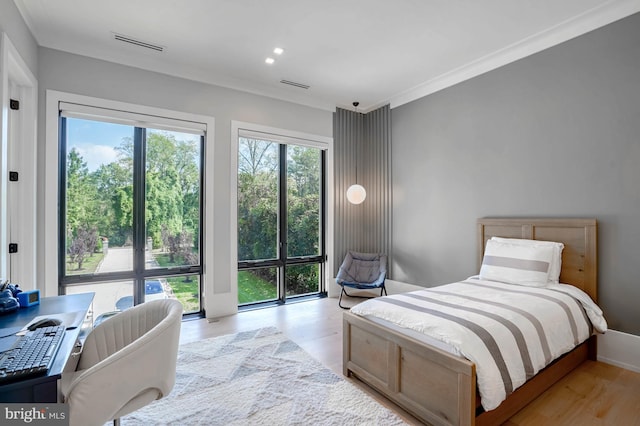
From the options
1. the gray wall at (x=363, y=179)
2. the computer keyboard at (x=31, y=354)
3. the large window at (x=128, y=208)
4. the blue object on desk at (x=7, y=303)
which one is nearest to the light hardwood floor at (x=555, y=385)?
the large window at (x=128, y=208)

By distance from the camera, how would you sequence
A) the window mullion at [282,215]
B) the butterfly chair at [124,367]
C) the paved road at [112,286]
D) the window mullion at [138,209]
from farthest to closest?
the window mullion at [282,215] < the window mullion at [138,209] < the paved road at [112,286] < the butterfly chair at [124,367]

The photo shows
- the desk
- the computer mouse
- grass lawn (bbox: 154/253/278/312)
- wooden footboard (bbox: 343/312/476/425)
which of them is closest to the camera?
the desk

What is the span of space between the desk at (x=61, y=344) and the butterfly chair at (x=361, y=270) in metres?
3.09

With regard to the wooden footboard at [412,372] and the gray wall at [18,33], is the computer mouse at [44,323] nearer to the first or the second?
the wooden footboard at [412,372]

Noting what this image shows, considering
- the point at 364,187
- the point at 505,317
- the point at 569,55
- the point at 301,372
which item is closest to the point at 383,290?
the point at 364,187

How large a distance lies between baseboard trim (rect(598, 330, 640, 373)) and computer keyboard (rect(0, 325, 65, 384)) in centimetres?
382

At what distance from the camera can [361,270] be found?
4707 mm

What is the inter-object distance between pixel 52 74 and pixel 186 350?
299 centimetres

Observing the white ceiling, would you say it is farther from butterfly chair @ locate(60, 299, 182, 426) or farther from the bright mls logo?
the bright mls logo

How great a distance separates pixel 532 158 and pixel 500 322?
2.06m

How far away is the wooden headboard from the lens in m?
2.79

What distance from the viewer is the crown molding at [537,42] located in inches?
104

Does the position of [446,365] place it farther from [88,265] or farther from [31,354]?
[88,265]

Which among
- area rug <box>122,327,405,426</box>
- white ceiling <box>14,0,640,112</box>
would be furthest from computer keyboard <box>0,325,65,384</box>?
white ceiling <box>14,0,640,112</box>
